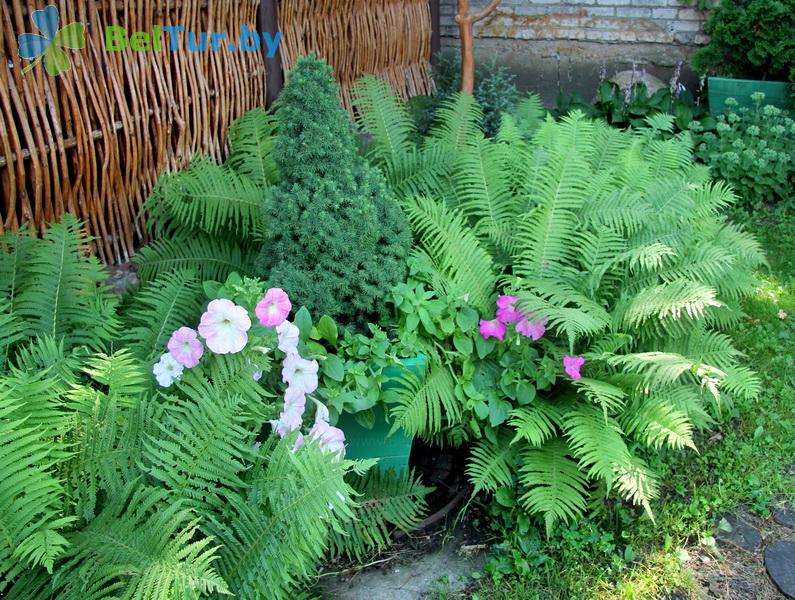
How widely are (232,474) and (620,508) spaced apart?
4.92 ft

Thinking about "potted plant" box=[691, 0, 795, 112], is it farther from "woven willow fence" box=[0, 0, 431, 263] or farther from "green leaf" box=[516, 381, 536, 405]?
"green leaf" box=[516, 381, 536, 405]

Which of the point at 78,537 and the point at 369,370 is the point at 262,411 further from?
the point at 78,537

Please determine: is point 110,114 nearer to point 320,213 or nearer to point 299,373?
point 320,213

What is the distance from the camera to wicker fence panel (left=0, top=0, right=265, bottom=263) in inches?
100

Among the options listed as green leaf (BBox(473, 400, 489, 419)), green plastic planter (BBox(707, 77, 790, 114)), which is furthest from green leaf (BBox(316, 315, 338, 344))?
green plastic planter (BBox(707, 77, 790, 114))

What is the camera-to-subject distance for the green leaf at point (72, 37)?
2.63 metres

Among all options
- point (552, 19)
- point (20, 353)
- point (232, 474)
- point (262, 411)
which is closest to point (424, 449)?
point (262, 411)

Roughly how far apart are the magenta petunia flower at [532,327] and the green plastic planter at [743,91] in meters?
3.99

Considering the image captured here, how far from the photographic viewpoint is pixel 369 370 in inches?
97.0

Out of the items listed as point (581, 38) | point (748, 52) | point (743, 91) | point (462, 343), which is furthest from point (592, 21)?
point (462, 343)

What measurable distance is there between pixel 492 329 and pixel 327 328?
61 centimetres

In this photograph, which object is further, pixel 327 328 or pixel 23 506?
pixel 327 328

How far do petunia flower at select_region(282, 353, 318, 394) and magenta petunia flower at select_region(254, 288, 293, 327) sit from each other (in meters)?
0.12

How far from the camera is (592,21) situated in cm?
661
